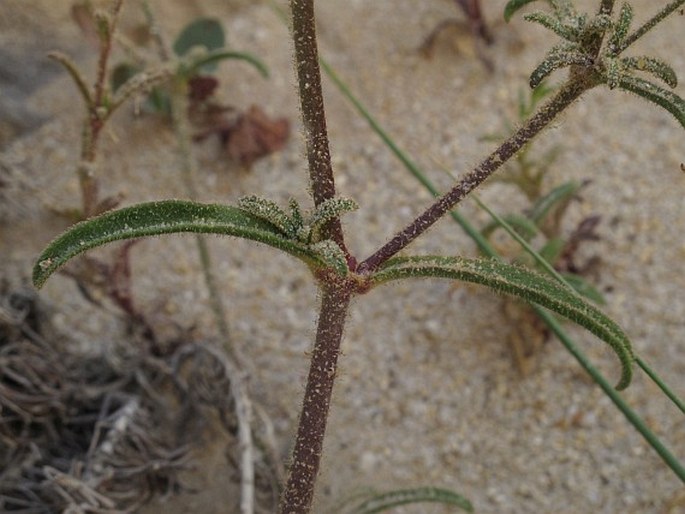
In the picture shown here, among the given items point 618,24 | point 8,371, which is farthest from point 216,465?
point 618,24

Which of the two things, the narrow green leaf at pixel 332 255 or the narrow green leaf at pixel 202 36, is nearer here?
the narrow green leaf at pixel 332 255

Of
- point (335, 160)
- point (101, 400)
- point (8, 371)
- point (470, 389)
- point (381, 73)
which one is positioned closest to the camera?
point (8, 371)

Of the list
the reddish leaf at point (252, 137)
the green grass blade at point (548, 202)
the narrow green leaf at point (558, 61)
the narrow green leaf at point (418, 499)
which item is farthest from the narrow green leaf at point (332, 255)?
the reddish leaf at point (252, 137)

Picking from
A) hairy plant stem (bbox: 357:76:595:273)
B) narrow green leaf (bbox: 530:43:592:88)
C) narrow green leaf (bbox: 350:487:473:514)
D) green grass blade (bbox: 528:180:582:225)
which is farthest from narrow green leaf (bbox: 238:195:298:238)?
green grass blade (bbox: 528:180:582:225)

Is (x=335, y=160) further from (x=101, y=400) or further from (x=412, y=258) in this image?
(x=412, y=258)

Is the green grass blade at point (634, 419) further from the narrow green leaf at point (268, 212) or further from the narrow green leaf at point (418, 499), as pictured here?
the narrow green leaf at point (268, 212)

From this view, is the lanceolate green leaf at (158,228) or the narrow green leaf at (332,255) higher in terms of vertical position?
the lanceolate green leaf at (158,228)

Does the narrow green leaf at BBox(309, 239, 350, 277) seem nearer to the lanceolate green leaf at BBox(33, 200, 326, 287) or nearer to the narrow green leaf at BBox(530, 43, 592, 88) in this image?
the lanceolate green leaf at BBox(33, 200, 326, 287)
